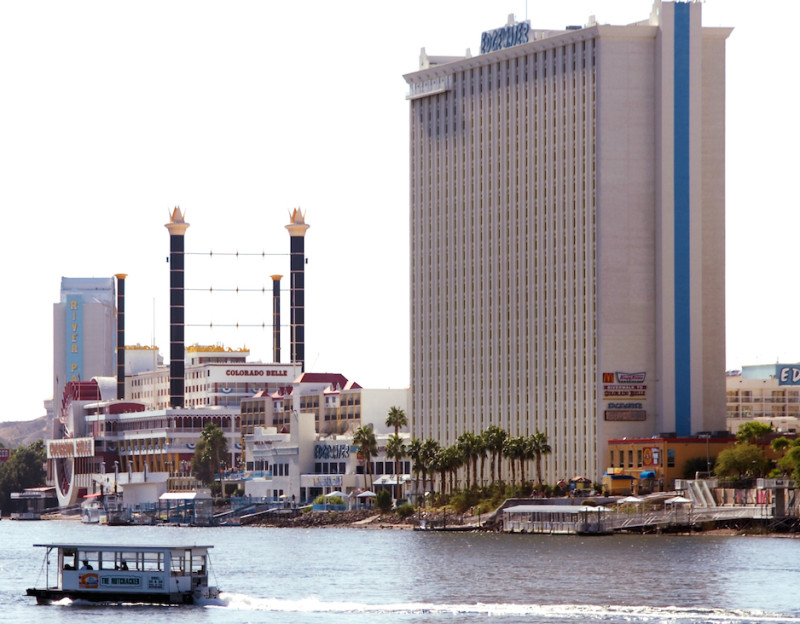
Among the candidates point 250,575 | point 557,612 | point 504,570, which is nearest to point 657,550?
point 504,570

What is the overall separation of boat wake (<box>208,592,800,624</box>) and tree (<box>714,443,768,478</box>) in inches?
3696

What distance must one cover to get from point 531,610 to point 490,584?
67.8ft

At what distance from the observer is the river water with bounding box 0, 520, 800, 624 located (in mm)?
99125

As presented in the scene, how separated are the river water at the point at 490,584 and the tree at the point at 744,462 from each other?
68.9 ft

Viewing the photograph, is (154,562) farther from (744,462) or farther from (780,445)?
(780,445)

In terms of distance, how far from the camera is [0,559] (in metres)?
169

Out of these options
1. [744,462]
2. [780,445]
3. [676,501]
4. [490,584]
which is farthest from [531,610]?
[780,445]

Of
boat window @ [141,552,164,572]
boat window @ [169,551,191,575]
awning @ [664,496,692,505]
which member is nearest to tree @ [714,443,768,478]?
awning @ [664,496,692,505]

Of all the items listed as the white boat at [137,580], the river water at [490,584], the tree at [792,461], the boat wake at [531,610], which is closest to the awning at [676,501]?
the tree at [792,461]

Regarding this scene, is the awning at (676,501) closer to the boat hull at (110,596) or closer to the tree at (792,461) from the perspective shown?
the tree at (792,461)

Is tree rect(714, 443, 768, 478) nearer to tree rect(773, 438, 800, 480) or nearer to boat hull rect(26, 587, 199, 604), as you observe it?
tree rect(773, 438, 800, 480)

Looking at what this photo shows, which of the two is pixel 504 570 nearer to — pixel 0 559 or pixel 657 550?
pixel 657 550

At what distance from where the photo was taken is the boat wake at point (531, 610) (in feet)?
309

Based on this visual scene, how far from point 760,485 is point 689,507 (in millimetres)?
7798
